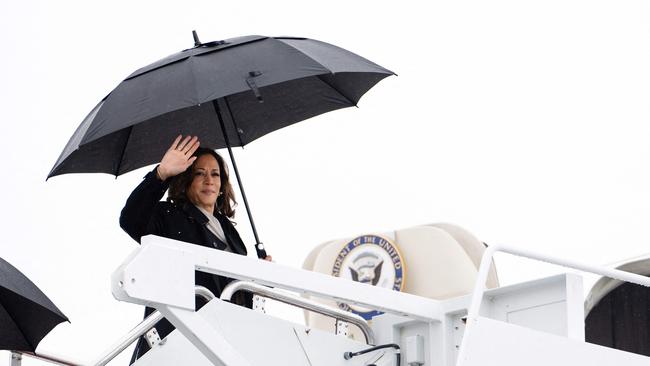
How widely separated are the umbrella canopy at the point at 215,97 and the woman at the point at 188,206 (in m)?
0.21

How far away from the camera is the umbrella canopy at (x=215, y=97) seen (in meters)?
4.86

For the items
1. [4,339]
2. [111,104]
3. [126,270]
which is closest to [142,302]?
[126,270]

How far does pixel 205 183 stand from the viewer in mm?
5242

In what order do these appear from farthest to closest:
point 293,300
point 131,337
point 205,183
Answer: point 205,183, point 293,300, point 131,337

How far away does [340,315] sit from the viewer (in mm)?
4660

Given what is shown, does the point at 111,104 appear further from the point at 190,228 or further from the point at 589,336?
the point at 589,336

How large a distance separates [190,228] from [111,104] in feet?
1.99

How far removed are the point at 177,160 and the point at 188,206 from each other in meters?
0.32

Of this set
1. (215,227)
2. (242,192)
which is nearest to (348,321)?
(215,227)

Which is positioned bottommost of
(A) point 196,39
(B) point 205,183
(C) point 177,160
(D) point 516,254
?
(D) point 516,254

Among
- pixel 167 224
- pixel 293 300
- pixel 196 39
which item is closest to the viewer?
pixel 293 300

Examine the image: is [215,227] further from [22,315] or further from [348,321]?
[22,315]

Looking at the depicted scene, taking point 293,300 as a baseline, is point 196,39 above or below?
above

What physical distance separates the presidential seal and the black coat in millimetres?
1065
